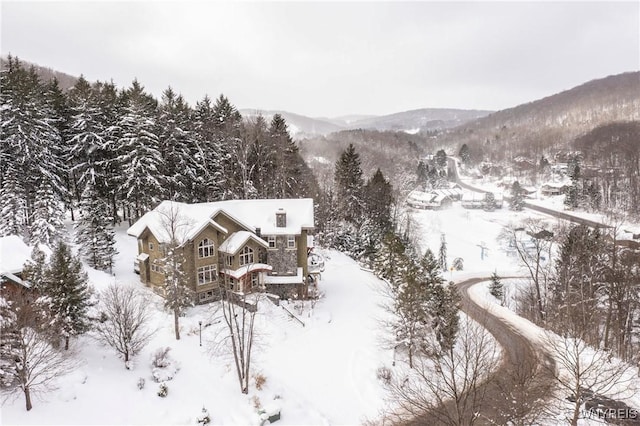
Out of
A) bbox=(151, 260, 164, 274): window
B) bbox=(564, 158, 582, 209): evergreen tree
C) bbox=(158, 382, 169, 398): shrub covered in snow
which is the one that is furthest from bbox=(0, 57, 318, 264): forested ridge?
bbox=(564, 158, 582, 209): evergreen tree

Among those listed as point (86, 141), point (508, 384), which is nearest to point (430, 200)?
point (86, 141)

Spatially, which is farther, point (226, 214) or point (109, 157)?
point (109, 157)

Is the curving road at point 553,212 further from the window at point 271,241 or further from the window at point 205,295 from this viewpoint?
the window at point 205,295

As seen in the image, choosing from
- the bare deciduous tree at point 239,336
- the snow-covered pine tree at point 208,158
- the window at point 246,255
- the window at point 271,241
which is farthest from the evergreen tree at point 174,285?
the snow-covered pine tree at point 208,158

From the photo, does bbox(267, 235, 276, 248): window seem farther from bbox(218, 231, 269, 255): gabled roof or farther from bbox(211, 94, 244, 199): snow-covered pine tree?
bbox(211, 94, 244, 199): snow-covered pine tree

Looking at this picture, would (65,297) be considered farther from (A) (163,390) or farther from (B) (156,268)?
(B) (156,268)
